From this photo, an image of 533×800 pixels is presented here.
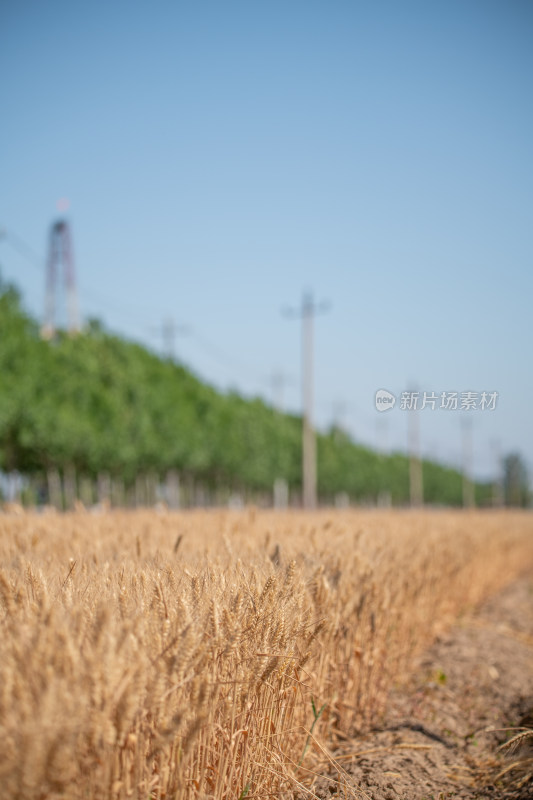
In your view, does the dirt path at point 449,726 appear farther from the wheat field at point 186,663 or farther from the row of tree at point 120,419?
the row of tree at point 120,419

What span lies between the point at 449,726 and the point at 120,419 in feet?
64.8

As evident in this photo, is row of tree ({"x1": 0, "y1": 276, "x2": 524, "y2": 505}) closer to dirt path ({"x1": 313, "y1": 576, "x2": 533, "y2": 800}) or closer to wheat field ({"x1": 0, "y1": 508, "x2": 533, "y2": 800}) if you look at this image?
dirt path ({"x1": 313, "y1": 576, "x2": 533, "y2": 800})

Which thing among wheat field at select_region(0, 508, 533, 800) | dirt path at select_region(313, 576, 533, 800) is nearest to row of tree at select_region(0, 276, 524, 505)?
dirt path at select_region(313, 576, 533, 800)

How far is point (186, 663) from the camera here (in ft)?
6.47

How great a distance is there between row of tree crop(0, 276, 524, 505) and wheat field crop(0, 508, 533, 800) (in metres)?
14.8

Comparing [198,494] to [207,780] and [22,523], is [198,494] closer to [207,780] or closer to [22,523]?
[22,523]

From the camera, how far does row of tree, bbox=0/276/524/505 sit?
1927 cm

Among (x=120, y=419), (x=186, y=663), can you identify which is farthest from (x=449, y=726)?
(x=120, y=419)

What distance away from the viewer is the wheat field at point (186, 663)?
1571mm

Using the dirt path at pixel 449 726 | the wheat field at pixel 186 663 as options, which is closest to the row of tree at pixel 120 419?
the dirt path at pixel 449 726

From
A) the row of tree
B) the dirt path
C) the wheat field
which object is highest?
the row of tree

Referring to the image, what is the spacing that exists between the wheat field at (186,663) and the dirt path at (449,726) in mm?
182

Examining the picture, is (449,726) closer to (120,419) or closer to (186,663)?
(186,663)

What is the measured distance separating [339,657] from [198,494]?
104ft
